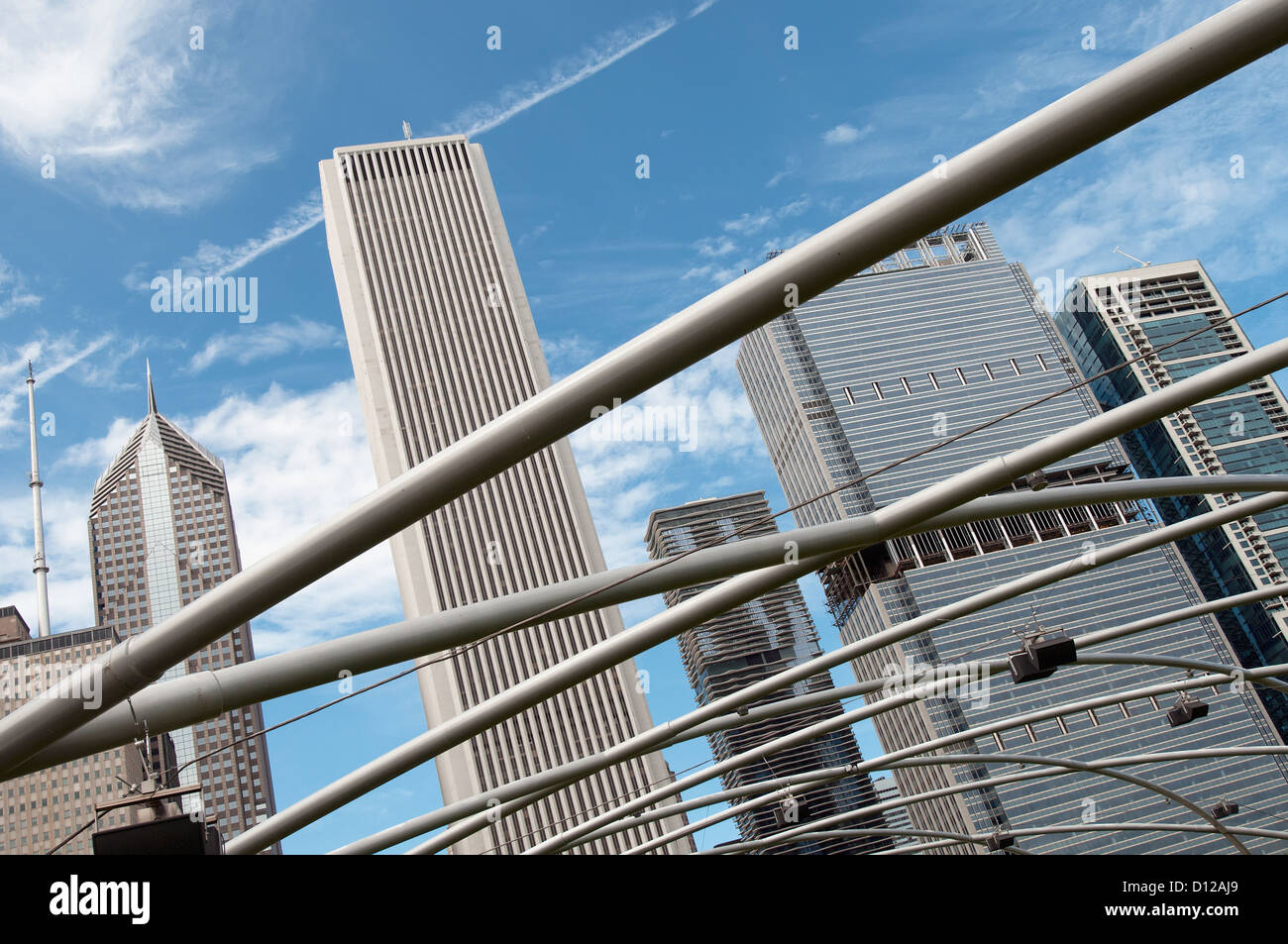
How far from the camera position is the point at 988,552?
158750 mm

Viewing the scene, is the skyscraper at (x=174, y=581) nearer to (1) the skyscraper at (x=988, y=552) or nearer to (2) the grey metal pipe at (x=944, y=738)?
(1) the skyscraper at (x=988, y=552)

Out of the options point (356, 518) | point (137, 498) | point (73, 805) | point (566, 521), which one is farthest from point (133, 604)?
point (356, 518)

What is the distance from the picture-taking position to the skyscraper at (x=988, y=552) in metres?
150

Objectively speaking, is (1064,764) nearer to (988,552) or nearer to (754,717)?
(754,717)

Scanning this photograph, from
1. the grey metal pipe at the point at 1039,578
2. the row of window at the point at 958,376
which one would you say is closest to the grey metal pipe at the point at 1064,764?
the grey metal pipe at the point at 1039,578

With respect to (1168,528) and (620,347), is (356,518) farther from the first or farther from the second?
(1168,528)

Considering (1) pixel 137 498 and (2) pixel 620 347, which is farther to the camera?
(1) pixel 137 498

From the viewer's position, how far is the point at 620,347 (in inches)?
281

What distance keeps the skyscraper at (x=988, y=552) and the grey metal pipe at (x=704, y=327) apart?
123 meters

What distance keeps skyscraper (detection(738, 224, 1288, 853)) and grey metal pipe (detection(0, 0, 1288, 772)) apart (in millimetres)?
122979

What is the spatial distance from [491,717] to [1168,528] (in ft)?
45.2

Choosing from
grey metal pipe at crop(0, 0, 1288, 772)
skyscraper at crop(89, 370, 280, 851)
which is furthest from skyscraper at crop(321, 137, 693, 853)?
skyscraper at crop(89, 370, 280, 851)

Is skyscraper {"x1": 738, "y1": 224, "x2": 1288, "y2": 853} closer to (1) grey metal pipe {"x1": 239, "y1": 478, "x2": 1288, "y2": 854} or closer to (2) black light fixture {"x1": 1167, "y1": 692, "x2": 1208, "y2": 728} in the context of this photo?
(2) black light fixture {"x1": 1167, "y1": 692, "x2": 1208, "y2": 728}

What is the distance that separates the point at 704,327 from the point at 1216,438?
667 ft
